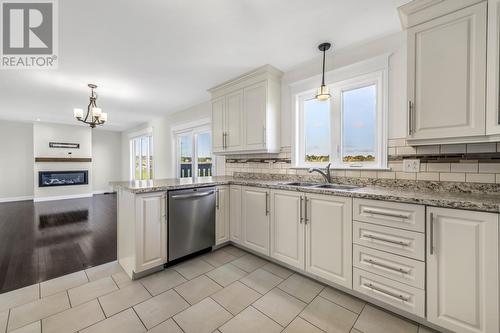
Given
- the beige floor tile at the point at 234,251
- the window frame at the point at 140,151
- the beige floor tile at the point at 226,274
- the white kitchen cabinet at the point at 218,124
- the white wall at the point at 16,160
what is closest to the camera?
the beige floor tile at the point at 226,274

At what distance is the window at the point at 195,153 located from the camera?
4.70 m

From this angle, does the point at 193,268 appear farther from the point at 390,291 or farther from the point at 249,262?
the point at 390,291

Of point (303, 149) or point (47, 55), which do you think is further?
point (303, 149)

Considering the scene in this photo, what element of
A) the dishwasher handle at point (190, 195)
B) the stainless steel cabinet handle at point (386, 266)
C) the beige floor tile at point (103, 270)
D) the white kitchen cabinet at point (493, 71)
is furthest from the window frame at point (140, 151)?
the white kitchen cabinet at point (493, 71)

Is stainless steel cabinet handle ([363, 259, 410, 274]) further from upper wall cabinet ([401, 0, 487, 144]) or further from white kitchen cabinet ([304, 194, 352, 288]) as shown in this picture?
upper wall cabinet ([401, 0, 487, 144])

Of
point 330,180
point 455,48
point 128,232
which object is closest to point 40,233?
point 128,232

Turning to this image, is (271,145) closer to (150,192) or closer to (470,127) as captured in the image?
(150,192)

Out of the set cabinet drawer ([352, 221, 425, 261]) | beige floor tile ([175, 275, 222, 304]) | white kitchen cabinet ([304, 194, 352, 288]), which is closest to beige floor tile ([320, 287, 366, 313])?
white kitchen cabinet ([304, 194, 352, 288])

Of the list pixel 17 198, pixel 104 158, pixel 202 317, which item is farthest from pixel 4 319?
pixel 104 158

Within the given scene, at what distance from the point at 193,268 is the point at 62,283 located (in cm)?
122

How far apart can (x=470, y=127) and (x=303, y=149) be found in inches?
62.7

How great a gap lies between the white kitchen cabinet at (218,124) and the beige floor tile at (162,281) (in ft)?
6.33

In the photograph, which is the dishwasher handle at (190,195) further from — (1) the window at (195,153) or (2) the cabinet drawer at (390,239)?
(1) the window at (195,153)

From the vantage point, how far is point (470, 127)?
1.46m
